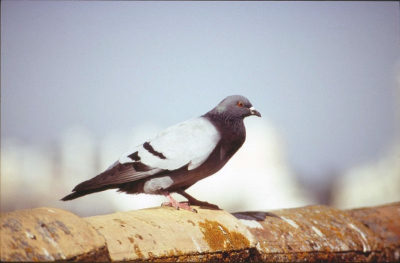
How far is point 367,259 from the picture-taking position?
4.33m

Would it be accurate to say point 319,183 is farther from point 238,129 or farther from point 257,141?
point 238,129

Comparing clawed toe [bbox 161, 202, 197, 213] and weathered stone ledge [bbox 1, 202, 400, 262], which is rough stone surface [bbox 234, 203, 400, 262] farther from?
clawed toe [bbox 161, 202, 197, 213]

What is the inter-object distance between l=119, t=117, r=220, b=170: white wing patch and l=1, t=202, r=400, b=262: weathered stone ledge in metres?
0.49

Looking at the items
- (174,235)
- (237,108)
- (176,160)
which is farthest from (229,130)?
(174,235)

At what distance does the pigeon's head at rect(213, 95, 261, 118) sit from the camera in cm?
462

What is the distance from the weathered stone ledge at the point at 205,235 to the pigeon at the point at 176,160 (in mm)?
475

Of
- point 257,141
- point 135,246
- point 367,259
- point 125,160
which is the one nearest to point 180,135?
point 125,160

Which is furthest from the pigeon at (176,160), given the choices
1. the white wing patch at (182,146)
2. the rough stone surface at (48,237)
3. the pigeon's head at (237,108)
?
the rough stone surface at (48,237)

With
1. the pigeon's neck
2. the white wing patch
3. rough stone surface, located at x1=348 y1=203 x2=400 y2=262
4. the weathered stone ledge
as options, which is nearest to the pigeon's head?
the pigeon's neck

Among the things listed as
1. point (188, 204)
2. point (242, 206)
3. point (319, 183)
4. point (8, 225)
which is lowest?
point (242, 206)

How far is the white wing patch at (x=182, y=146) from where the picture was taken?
418 centimetres

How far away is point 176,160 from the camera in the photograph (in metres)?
4.19

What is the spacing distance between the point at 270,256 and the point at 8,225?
78.0 inches

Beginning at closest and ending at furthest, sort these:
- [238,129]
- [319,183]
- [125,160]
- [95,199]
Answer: [125,160], [238,129], [319,183], [95,199]
